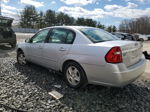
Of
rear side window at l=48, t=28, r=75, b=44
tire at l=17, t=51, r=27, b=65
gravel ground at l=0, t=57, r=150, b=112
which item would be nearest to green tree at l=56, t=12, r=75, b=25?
tire at l=17, t=51, r=27, b=65

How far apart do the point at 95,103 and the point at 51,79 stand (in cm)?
150

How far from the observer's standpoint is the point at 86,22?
A: 60.8 metres

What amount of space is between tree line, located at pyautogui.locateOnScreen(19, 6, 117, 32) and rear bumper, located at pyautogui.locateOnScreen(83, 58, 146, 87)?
52.2 metres

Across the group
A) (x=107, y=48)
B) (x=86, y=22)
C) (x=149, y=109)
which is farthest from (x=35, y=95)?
(x=86, y=22)

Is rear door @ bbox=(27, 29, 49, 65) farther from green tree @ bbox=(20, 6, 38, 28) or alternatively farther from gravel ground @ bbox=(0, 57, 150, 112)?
green tree @ bbox=(20, 6, 38, 28)

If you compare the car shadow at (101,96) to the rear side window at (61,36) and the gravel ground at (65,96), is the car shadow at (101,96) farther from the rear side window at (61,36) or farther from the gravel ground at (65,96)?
the rear side window at (61,36)

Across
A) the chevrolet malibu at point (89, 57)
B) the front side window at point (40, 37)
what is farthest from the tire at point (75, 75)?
the front side window at point (40, 37)

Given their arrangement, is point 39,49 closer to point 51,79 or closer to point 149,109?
point 51,79

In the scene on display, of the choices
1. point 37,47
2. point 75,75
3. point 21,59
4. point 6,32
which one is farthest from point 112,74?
point 6,32

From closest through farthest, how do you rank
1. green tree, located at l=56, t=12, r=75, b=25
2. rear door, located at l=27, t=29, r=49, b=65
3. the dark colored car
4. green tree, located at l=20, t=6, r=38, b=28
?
rear door, located at l=27, t=29, r=49, b=65 < the dark colored car < green tree, located at l=20, t=6, r=38, b=28 < green tree, located at l=56, t=12, r=75, b=25

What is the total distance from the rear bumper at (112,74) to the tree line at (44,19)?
52193 mm

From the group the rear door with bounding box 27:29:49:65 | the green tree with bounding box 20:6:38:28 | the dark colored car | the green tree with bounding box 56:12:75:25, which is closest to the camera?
the rear door with bounding box 27:29:49:65

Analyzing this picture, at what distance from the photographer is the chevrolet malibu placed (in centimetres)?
260

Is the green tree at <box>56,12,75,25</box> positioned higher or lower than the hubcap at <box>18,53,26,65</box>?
higher
